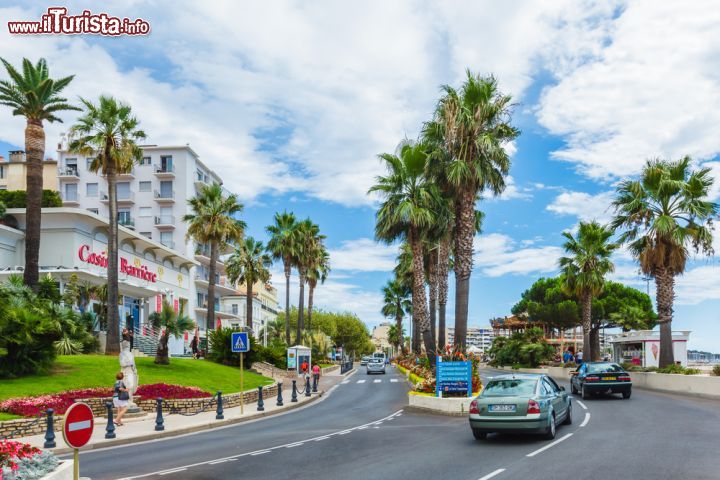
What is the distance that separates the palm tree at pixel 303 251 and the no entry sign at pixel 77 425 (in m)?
51.3

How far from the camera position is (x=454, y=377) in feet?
68.1

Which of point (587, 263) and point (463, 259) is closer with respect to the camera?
point (463, 259)

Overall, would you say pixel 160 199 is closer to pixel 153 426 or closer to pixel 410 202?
pixel 410 202

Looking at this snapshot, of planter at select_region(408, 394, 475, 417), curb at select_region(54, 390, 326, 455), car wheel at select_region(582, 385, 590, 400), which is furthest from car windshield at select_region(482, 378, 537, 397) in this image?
car wheel at select_region(582, 385, 590, 400)

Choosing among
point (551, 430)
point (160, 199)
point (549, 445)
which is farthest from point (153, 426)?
point (160, 199)

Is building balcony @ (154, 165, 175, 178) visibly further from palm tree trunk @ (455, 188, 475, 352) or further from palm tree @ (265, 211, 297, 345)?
palm tree trunk @ (455, 188, 475, 352)

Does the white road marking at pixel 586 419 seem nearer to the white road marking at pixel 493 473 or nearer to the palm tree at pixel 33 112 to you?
the white road marking at pixel 493 473

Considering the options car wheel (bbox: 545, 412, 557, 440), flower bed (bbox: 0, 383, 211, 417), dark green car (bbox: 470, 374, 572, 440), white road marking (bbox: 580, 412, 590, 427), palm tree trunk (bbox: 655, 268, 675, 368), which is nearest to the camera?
dark green car (bbox: 470, 374, 572, 440)

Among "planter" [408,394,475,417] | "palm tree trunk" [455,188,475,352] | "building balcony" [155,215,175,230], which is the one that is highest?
"building balcony" [155,215,175,230]

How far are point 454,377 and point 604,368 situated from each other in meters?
7.26

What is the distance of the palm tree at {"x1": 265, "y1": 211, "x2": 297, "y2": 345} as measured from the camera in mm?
58750

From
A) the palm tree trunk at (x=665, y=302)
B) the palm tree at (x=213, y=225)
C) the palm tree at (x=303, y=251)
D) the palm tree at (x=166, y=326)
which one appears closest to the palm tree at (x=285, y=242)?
the palm tree at (x=303, y=251)

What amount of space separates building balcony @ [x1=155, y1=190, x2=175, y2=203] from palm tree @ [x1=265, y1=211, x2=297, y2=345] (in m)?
13.7

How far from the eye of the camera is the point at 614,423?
16.3 m
